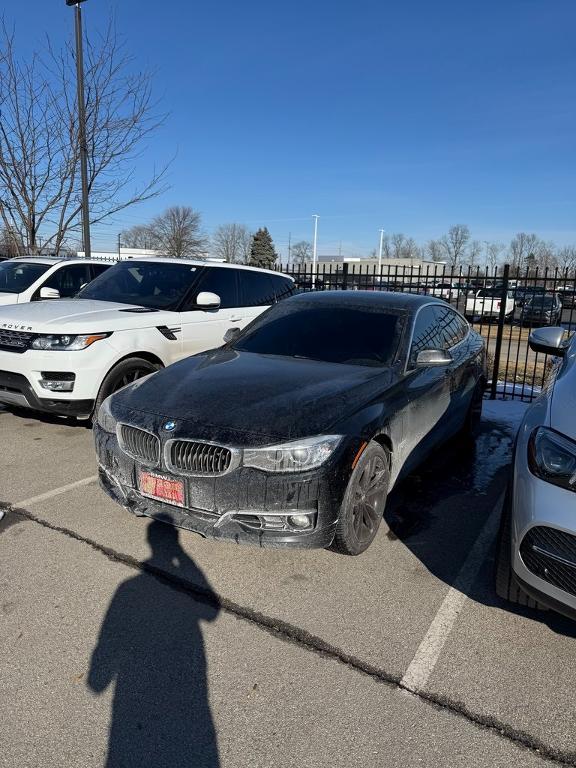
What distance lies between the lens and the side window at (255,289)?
7.08m

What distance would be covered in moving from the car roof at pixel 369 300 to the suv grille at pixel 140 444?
2169 mm

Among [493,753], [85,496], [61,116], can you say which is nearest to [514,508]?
[493,753]

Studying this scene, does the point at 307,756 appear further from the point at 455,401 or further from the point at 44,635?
the point at 455,401

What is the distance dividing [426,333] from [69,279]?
6.20 meters

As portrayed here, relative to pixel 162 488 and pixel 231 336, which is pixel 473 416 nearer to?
pixel 231 336

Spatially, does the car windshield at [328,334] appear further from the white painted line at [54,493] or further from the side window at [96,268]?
the side window at [96,268]

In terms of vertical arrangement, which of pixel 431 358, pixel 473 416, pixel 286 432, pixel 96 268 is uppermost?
pixel 96 268

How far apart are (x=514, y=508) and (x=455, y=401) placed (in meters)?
2.26

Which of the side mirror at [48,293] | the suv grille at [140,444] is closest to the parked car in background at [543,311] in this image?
the suv grille at [140,444]

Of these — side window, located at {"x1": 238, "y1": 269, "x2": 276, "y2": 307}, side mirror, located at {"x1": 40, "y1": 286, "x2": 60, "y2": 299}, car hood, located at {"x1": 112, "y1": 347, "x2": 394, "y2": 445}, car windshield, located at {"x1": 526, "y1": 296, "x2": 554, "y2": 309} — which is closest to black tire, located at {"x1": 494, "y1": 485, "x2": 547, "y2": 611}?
car hood, located at {"x1": 112, "y1": 347, "x2": 394, "y2": 445}

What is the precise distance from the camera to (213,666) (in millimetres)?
2398

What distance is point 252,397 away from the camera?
10.6 feet

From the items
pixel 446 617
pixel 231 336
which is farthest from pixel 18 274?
pixel 446 617

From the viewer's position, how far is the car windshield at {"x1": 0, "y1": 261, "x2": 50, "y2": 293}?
8164 millimetres
